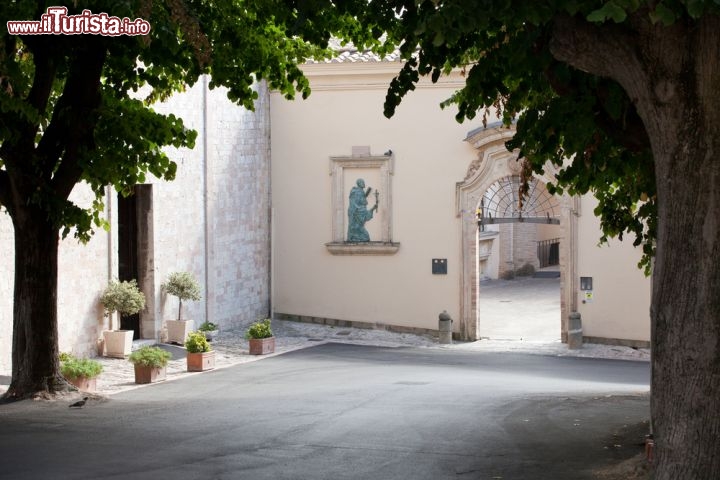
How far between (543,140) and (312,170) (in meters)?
17.2

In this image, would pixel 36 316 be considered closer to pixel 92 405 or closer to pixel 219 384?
pixel 92 405

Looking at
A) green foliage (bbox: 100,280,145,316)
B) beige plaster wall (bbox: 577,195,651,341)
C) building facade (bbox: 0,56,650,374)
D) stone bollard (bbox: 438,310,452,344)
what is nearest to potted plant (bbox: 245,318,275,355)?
building facade (bbox: 0,56,650,374)

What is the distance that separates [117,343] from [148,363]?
10.0 feet

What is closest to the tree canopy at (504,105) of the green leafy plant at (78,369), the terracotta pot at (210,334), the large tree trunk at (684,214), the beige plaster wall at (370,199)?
the large tree trunk at (684,214)

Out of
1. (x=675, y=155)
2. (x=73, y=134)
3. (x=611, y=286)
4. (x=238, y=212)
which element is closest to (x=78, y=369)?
(x=73, y=134)

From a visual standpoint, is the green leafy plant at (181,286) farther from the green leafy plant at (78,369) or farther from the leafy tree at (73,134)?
the leafy tree at (73,134)

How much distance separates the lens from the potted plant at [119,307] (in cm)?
2138

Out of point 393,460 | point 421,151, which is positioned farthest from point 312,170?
point 393,460

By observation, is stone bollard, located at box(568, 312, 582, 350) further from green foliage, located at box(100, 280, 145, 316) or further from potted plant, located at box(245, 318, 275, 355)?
green foliage, located at box(100, 280, 145, 316)

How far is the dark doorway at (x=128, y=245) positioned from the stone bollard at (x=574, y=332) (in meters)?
9.25

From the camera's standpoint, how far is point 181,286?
2344 cm

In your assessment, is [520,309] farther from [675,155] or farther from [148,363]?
[675,155]

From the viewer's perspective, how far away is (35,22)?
39.7 ft

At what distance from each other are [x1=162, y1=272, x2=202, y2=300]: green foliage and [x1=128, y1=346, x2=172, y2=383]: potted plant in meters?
4.45
